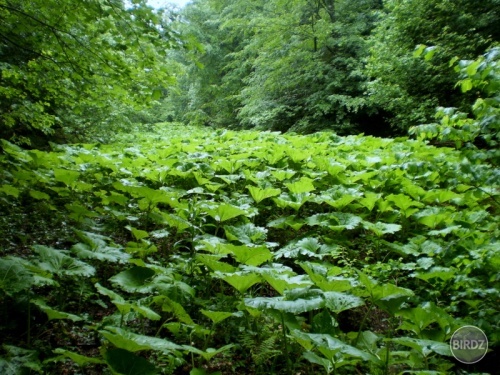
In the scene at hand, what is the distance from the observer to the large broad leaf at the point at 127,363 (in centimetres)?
123

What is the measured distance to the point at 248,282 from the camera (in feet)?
6.09

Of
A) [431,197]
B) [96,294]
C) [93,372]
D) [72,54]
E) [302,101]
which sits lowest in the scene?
[93,372]

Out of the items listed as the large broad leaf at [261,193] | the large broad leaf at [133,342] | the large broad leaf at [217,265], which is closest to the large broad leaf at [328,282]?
the large broad leaf at [217,265]

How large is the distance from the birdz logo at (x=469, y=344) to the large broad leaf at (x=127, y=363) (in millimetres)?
1513

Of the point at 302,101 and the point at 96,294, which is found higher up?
the point at 302,101

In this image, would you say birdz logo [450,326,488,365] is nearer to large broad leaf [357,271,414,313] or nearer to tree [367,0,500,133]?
large broad leaf [357,271,414,313]

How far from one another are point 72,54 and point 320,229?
318 centimetres

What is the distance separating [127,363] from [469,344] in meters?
1.71

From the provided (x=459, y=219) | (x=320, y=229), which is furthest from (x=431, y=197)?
(x=320, y=229)

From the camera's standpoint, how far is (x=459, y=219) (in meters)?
2.92

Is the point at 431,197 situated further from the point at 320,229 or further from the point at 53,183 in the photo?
the point at 53,183

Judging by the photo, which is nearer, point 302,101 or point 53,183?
point 53,183

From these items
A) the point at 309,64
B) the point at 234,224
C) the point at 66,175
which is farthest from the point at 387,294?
the point at 309,64

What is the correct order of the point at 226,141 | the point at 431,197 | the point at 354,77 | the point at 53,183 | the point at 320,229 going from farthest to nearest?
the point at 354,77, the point at 226,141, the point at 53,183, the point at 431,197, the point at 320,229
